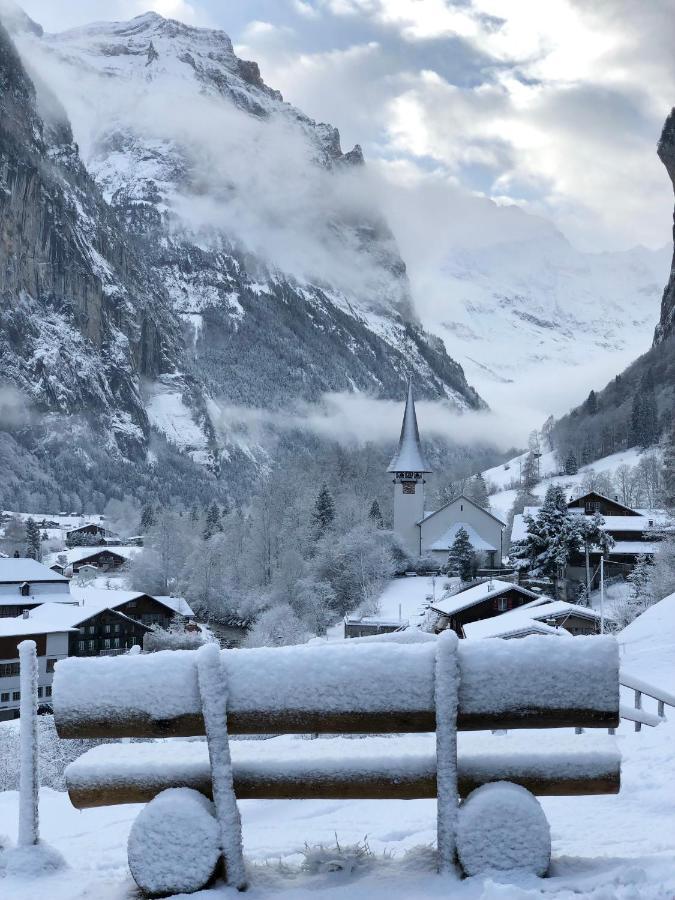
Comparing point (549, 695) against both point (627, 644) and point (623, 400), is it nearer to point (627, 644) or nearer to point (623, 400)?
point (627, 644)

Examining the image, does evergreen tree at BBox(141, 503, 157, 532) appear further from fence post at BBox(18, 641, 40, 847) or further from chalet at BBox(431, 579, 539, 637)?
fence post at BBox(18, 641, 40, 847)

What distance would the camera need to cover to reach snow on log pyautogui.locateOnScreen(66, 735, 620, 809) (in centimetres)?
554

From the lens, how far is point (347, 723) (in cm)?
554

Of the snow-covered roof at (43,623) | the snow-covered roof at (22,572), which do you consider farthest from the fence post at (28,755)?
the snow-covered roof at (22,572)

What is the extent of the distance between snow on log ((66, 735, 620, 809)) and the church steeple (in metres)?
71.5

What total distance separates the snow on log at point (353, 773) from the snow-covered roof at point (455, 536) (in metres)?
68.1

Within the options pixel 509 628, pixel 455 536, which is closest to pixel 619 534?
pixel 455 536

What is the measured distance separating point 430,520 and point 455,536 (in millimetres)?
4923

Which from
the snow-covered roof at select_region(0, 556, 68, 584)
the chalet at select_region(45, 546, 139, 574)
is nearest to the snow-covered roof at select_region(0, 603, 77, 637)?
the snow-covered roof at select_region(0, 556, 68, 584)

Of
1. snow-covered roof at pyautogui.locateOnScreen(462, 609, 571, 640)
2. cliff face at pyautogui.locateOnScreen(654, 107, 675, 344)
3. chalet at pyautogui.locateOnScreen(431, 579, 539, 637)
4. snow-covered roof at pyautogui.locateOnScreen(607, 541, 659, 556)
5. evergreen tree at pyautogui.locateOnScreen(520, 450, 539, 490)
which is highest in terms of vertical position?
cliff face at pyautogui.locateOnScreen(654, 107, 675, 344)

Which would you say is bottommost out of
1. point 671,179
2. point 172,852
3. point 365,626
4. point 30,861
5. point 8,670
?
point 8,670

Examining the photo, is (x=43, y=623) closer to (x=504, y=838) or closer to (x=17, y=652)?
(x=17, y=652)

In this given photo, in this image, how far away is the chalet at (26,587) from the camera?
Answer: 60.8 m

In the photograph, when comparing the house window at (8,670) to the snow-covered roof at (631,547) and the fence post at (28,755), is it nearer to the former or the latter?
the snow-covered roof at (631,547)
